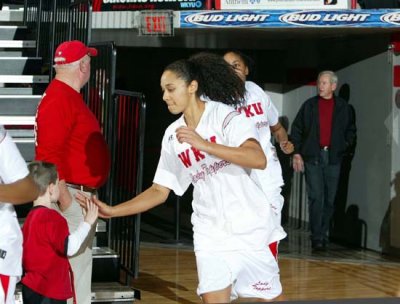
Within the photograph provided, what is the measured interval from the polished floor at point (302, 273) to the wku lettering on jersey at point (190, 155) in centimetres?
351

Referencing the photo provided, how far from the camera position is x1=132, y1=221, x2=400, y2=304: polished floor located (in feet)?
33.8

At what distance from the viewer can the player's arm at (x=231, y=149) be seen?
5711mm

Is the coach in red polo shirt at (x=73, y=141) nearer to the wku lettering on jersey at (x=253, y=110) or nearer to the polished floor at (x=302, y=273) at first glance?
the wku lettering on jersey at (x=253, y=110)

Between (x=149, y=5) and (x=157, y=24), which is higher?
(x=149, y=5)

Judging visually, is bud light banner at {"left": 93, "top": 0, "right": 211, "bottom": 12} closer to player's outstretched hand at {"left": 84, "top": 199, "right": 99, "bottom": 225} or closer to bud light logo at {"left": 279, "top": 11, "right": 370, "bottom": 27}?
bud light logo at {"left": 279, "top": 11, "right": 370, "bottom": 27}

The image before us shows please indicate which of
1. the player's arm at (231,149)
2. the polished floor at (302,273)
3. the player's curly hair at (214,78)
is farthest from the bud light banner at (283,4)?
the player's arm at (231,149)

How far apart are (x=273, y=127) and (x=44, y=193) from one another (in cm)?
259

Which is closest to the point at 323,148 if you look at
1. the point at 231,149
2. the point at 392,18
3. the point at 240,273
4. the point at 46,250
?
the point at 392,18

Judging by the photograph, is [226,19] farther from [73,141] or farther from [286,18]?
[73,141]

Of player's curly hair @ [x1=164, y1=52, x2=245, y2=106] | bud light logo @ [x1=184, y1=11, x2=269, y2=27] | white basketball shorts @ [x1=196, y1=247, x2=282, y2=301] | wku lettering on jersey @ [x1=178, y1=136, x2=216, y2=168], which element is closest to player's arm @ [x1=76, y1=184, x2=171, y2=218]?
wku lettering on jersey @ [x1=178, y1=136, x2=216, y2=168]

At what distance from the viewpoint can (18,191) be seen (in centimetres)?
517

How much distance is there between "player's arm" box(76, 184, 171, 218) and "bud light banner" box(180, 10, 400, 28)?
5.38 meters

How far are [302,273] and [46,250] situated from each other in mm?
5108

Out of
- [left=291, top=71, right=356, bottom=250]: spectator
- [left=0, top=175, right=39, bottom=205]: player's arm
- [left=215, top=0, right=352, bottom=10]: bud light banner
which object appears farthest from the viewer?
[left=291, top=71, right=356, bottom=250]: spectator
